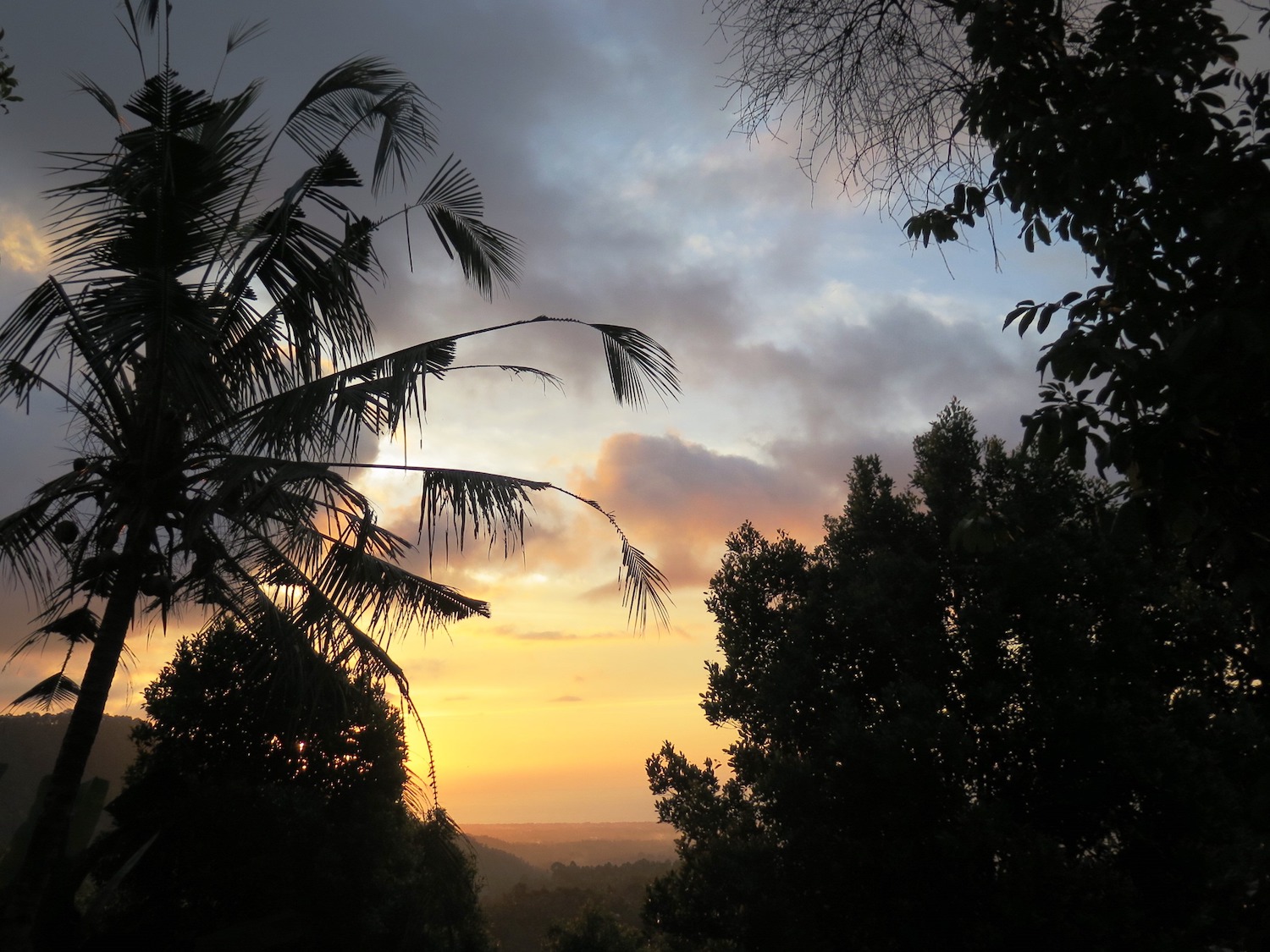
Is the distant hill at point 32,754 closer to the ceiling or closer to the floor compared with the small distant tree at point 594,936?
closer to the ceiling

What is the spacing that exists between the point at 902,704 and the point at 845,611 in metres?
2.20

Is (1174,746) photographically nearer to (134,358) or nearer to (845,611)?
(845,611)

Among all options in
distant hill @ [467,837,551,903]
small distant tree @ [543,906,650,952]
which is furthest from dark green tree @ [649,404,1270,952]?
distant hill @ [467,837,551,903]

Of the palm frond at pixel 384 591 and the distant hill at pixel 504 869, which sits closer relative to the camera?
the palm frond at pixel 384 591

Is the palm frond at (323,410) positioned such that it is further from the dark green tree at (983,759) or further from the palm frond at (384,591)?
the dark green tree at (983,759)

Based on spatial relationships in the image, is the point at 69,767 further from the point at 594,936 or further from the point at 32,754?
the point at 32,754

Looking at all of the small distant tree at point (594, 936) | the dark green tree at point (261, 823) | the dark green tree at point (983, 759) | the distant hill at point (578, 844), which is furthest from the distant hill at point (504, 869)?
the dark green tree at point (983, 759)

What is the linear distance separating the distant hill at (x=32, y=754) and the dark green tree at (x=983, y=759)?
35.7m

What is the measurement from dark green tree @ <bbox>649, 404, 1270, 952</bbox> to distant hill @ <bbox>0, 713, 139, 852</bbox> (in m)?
35.7

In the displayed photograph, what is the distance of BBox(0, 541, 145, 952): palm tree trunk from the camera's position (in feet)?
20.1

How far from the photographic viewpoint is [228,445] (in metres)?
7.41

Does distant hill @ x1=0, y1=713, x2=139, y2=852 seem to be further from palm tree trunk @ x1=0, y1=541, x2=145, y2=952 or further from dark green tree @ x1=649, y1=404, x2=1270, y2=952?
palm tree trunk @ x1=0, y1=541, x2=145, y2=952

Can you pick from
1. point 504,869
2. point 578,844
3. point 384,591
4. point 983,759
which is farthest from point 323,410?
point 578,844

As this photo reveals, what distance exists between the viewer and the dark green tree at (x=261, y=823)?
53.0 feet
